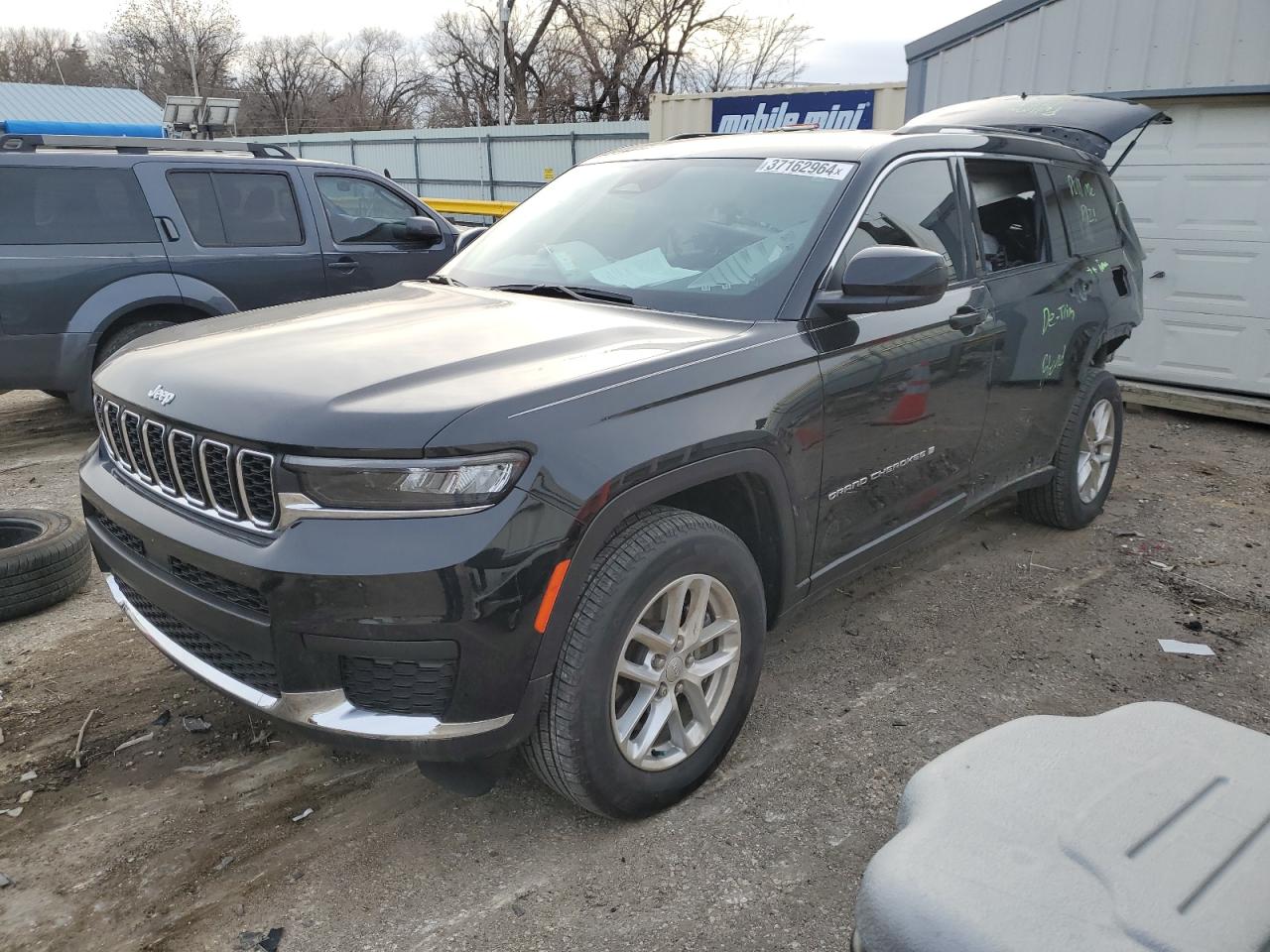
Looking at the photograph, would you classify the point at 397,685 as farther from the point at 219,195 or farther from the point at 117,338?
the point at 219,195

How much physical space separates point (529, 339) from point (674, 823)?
4.69 ft

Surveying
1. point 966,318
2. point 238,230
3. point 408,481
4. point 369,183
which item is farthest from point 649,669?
point 369,183

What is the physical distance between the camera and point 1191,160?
306 inches

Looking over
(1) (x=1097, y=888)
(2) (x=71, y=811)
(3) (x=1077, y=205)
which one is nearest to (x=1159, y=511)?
(3) (x=1077, y=205)

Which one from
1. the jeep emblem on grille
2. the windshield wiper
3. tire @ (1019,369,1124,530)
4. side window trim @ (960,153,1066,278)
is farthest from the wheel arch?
tire @ (1019,369,1124,530)

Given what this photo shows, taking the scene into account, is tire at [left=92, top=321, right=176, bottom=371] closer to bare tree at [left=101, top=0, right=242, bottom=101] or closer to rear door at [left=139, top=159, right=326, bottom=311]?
rear door at [left=139, top=159, right=326, bottom=311]

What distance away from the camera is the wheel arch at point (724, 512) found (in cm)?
232

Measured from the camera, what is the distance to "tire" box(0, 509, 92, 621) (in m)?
3.90

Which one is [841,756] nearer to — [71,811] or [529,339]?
[529,339]

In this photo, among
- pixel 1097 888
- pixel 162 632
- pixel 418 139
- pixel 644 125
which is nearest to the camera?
pixel 1097 888

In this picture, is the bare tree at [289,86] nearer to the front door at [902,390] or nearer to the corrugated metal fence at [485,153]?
the corrugated metal fence at [485,153]

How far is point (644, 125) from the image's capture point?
69.8 ft

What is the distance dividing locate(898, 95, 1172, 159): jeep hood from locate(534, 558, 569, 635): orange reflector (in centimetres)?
377

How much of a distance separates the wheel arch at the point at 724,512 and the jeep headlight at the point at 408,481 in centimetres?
25
